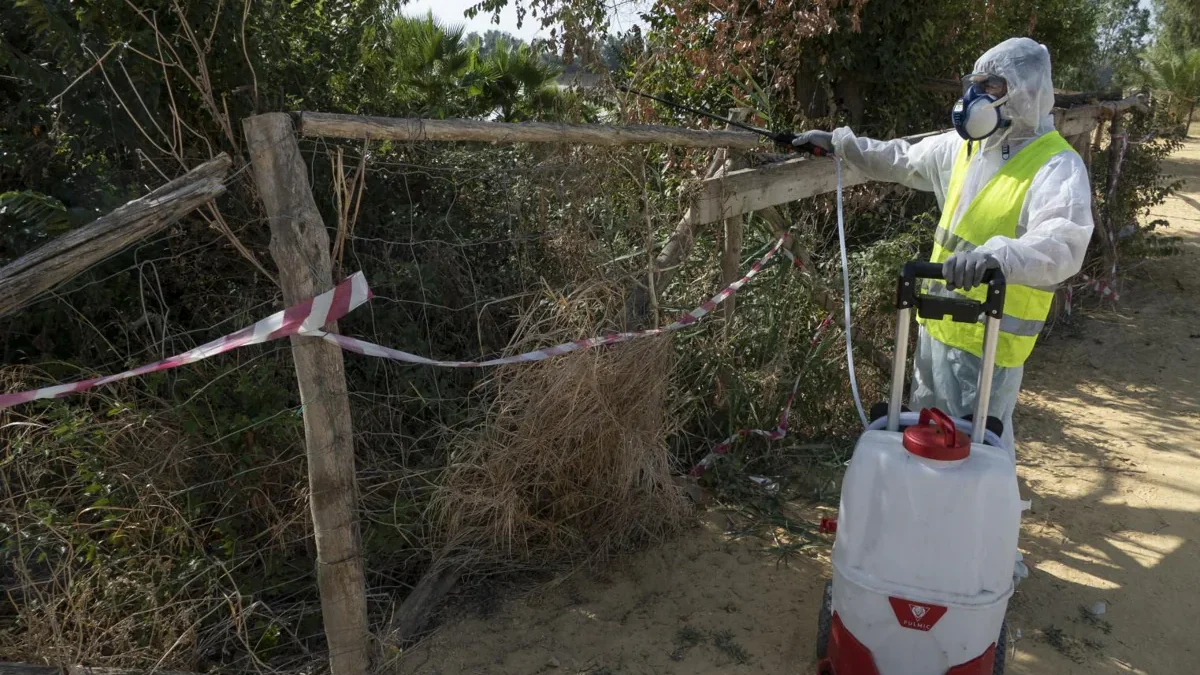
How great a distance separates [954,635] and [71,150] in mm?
3835

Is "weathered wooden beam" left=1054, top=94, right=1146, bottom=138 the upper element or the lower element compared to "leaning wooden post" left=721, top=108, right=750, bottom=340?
upper

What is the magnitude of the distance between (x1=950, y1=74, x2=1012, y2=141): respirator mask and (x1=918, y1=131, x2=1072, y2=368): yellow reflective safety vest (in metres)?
0.15

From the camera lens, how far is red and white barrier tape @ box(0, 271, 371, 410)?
252 cm

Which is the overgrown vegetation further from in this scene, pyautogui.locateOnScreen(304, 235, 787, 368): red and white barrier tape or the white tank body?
the white tank body

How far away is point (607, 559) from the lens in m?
3.65

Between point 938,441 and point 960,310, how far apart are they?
1.30 ft

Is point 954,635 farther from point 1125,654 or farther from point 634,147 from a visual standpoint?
point 634,147

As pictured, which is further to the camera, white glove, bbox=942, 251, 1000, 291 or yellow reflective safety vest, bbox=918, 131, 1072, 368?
yellow reflective safety vest, bbox=918, 131, 1072, 368

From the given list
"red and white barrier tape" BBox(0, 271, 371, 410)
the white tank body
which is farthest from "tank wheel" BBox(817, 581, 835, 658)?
"red and white barrier tape" BBox(0, 271, 371, 410)

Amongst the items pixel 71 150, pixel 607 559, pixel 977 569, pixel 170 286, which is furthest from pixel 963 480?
pixel 71 150

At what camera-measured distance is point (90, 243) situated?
7.77 ft

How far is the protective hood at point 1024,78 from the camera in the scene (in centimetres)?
308

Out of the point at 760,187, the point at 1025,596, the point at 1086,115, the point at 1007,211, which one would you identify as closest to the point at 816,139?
the point at 760,187

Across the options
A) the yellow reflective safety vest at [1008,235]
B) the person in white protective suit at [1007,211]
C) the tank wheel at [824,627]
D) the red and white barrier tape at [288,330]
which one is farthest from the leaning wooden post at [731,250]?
the red and white barrier tape at [288,330]
